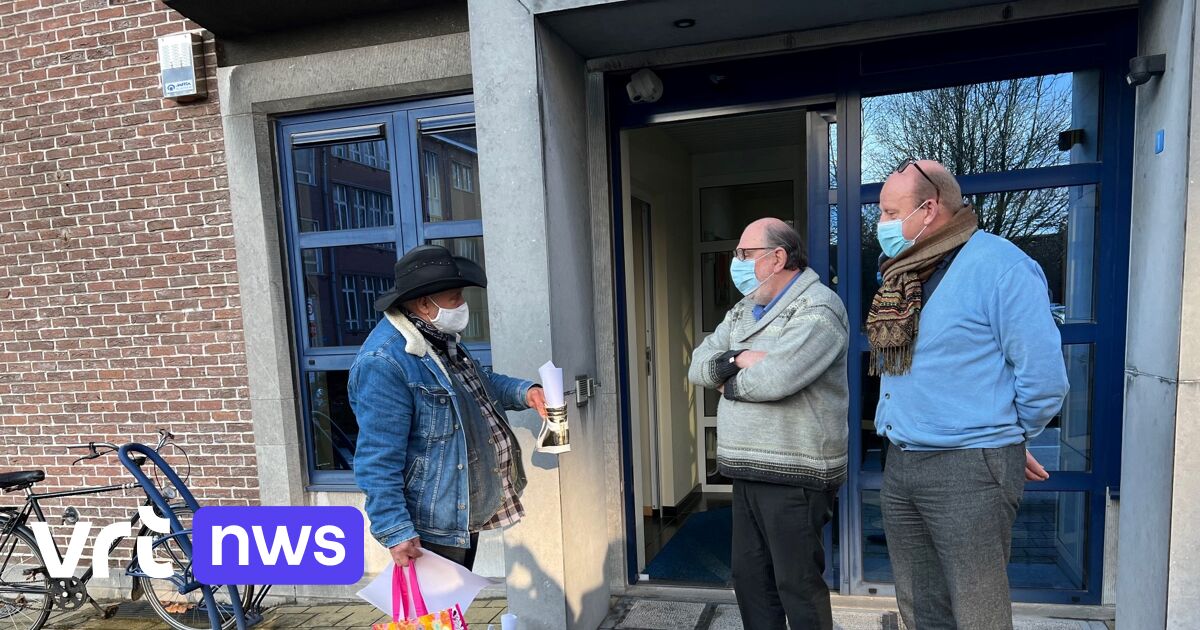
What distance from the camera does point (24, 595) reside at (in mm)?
4188

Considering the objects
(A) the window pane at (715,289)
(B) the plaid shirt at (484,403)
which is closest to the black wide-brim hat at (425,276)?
(B) the plaid shirt at (484,403)

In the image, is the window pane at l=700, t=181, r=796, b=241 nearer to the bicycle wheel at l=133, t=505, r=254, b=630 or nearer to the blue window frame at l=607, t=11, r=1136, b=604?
the blue window frame at l=607, t=11, r=1136, b=604

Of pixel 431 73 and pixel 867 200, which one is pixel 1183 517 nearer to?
pixel 867 200

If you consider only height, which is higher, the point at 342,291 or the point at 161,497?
the point at 342,291

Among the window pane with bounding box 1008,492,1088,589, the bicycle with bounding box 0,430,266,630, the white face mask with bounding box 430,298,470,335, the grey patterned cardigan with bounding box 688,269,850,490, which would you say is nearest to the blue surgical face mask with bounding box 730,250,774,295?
the grey patterned cardigan with bounding box 688,269,850,490

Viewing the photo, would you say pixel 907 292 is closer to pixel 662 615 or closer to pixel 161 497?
pixel 662 615

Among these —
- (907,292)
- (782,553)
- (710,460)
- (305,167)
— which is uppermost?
(305,167)

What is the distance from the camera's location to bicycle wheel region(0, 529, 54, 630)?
4.00 metres

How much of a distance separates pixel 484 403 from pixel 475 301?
1.74 metres

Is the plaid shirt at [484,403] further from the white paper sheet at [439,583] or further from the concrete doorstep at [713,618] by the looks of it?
the concrete doorstep at [713,618]

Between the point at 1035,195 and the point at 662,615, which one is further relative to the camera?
the point at 662,615

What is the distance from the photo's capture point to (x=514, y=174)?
3.10m

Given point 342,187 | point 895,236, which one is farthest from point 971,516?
point 342,187

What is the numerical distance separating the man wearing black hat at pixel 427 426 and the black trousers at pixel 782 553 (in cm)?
91
